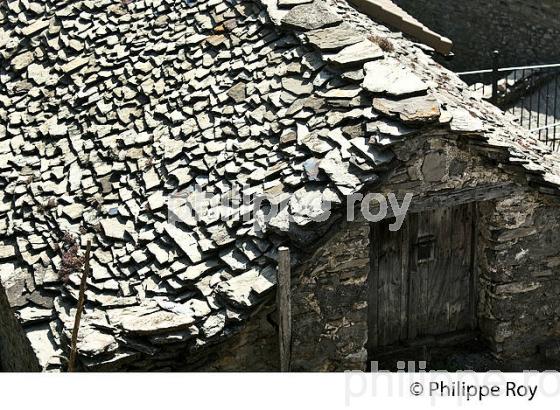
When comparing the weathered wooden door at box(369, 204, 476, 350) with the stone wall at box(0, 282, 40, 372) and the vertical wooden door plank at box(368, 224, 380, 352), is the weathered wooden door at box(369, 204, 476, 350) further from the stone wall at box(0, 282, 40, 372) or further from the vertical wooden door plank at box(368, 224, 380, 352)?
the stone wall at box(0, 282, 40, 372)

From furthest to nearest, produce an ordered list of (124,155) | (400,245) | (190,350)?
(124,155)
(400,245)
(190,350)

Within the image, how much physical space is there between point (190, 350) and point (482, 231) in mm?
3217

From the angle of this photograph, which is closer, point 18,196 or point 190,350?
point 190,350

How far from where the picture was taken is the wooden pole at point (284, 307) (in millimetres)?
7898

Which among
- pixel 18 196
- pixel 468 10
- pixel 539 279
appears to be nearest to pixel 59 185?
pixel 18 196

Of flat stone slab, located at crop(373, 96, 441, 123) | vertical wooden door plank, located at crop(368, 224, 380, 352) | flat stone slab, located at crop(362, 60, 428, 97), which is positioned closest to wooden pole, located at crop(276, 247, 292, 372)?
vertical wooden door plank, located at crop(368, 224, 380, 352)

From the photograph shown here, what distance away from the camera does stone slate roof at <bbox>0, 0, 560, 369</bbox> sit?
827 cm

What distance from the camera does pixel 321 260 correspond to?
8414 millimetres

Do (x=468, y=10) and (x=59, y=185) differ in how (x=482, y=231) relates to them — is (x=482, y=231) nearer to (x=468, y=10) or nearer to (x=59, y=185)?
(x=59, y=185)

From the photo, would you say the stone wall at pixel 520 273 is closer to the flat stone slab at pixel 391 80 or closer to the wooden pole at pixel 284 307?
the flat stone slab at pixel 391 80

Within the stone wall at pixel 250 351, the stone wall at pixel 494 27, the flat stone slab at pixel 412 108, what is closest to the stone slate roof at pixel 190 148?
the flat stone slab at pixel 412 108

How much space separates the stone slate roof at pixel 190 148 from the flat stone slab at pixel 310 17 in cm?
2

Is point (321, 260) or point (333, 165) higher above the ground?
point (333, 165)

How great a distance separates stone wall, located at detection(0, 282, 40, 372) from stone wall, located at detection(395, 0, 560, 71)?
11.9m
